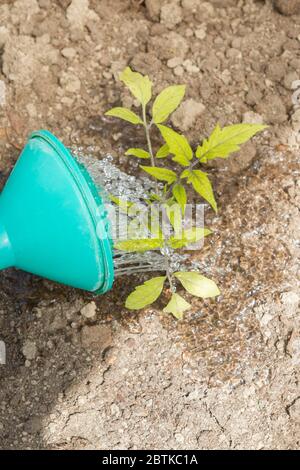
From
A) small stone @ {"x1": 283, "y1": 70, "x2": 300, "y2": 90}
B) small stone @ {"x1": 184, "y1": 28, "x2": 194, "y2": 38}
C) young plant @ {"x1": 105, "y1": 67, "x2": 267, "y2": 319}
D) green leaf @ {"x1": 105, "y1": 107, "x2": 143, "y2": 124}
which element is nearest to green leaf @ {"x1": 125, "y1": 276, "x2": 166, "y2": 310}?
→ young plant @ {"x1": 105, "y1": 67, "x2": 267, "y2": 319}

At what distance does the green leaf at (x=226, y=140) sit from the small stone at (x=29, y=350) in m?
0.68

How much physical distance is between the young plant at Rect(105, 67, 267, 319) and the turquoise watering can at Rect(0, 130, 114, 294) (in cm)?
8

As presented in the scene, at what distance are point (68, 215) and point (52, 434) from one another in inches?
22.5

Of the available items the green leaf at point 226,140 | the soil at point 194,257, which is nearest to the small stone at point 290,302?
the soil at point 194,257

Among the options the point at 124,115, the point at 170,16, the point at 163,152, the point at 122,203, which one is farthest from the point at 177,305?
the point at 170,16

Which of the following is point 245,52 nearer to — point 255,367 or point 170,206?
point 170,206

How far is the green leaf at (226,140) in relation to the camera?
1735mm

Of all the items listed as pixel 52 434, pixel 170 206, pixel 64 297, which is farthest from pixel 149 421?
pixel 170 206

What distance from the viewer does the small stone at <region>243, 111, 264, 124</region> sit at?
2143mm

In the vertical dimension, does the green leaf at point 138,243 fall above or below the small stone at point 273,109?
below

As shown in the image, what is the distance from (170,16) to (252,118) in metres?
0.45

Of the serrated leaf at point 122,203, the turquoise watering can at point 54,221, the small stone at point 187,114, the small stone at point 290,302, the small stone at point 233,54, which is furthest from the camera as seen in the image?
the small stone at point 233,54

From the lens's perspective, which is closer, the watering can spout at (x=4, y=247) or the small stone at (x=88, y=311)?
the watering can spout at (x=4, y=247)

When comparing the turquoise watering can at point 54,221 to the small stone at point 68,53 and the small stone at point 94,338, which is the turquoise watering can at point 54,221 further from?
the small stone at point 68,53
